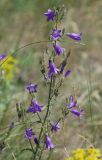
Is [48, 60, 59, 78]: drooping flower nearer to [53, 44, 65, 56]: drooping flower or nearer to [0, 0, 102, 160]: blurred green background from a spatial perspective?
[53, 44, 65, 56]: drooping flower

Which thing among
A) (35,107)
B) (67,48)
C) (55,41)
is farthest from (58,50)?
(67,48)

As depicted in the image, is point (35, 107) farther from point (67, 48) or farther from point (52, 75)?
point (67, 48)

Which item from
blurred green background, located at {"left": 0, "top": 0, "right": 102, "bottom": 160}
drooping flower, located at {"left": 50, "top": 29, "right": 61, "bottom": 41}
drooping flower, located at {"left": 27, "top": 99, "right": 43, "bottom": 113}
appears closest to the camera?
drooping flower, located at {"left": 50, "top": 29, "right": 61, "bottom": 41}

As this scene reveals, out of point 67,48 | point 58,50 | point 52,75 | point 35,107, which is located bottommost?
point 35,107

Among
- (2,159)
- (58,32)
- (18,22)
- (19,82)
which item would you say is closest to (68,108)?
(58,32)

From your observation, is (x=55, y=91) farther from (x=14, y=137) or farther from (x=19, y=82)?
(x=19, y=82)

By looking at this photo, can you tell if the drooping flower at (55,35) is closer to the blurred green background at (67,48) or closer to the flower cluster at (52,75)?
the flower cluster at (52,75)

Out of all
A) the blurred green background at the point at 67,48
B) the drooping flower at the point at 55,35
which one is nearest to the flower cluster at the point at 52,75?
the drooping flower at the point at 55,35

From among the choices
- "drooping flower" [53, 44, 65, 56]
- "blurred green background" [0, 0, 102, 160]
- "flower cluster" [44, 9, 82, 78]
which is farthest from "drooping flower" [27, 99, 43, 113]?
"blurred green background" [0, 0, 102, 160]
